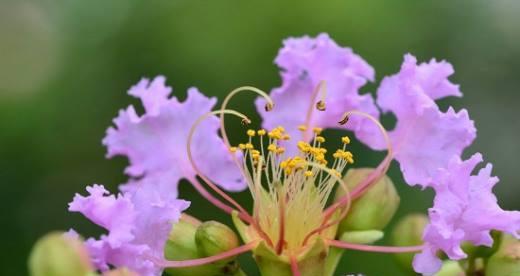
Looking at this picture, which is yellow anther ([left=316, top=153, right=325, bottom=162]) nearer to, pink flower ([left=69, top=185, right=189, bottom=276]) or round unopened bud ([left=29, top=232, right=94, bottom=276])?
pink flower ([left=69, top=185, right=189, bottom=276])

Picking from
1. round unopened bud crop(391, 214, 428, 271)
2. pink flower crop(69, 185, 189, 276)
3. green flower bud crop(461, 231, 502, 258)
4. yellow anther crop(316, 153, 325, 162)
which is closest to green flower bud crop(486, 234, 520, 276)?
green flower bud crop(461, 231, 502, 258)

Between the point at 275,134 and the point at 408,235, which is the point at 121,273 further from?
the point at 408,235

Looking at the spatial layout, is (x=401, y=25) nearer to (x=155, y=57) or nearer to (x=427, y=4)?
(x=427, y=4)

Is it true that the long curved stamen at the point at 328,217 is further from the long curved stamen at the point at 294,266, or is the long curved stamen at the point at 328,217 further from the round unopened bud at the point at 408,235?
the round unopened bud at the point at 408,235

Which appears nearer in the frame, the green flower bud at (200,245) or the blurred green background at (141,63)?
the green flower bud at (200,245)

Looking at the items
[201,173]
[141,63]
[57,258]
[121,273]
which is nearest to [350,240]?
[201,173]

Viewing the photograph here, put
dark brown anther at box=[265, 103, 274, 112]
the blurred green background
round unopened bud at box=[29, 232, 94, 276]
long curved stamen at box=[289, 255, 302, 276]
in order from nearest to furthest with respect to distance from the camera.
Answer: round unopened bud at box=[29, 232, 94, 276] → long curved stamen at box=[289, 255, 302, 276] → dark brown anther at box=[265, 103, 274, 112] → the blurred green background

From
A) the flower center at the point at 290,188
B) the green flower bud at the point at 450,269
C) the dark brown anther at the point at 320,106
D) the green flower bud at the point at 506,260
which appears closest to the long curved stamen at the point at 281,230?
the flower center at the point at 290,188
